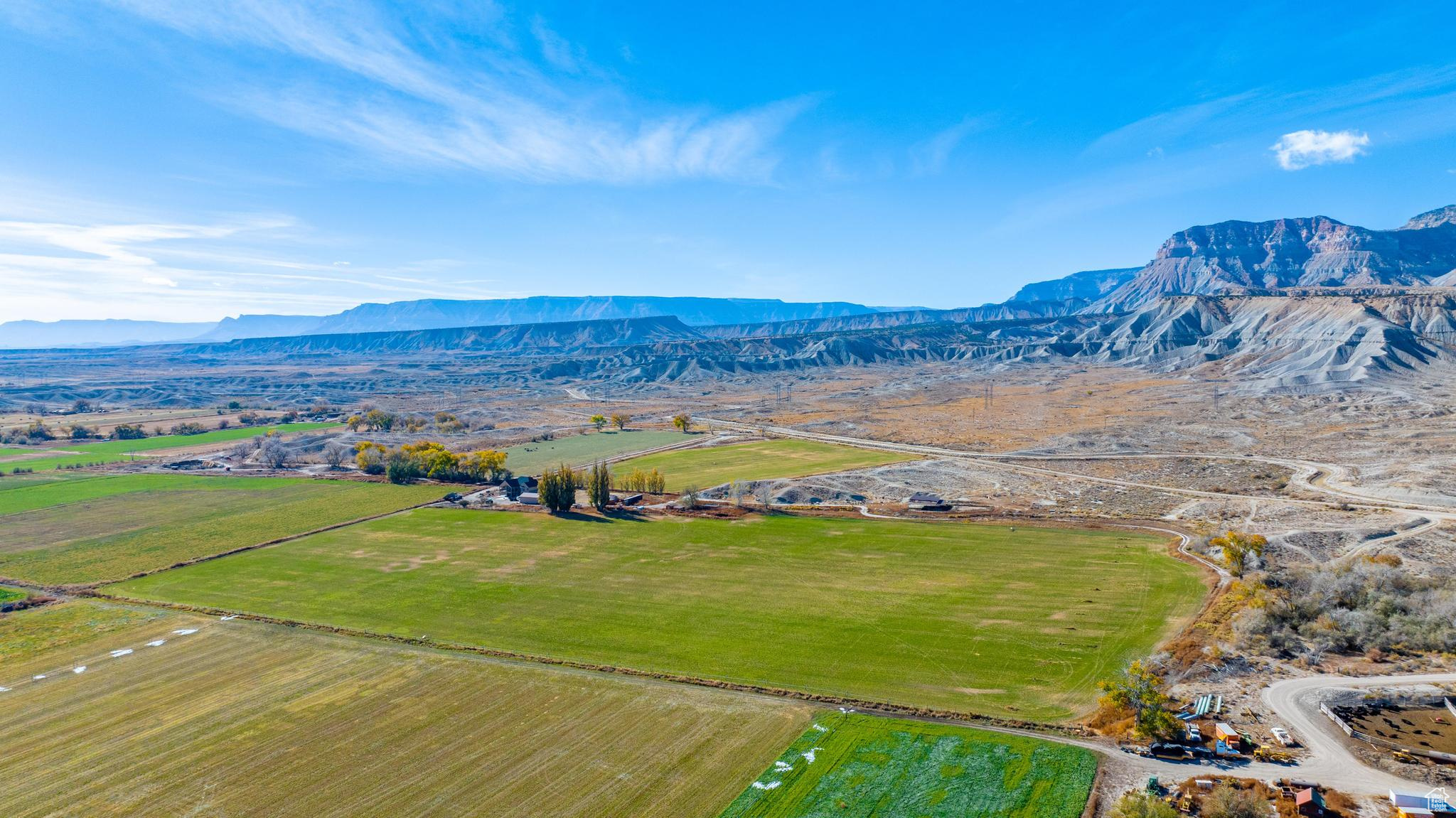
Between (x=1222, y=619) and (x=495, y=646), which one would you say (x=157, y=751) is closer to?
(x=495, y=646)

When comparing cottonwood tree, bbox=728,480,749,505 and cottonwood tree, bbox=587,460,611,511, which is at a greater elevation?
cottonwood tree, bbox=587,460,611,511

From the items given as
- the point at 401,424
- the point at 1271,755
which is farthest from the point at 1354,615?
the point at 401,424

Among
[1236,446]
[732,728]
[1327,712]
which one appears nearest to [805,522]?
[732,728]

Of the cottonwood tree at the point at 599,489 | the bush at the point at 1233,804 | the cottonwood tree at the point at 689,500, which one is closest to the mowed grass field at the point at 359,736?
the bush at the point at 1233,804

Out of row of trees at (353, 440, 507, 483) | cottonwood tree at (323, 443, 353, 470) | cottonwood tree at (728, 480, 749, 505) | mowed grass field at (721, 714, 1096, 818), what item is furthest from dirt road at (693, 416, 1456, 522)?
cottonwood tree at (323, 443, 353, 470)

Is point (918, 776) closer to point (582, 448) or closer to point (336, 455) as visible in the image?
point (582, 448)

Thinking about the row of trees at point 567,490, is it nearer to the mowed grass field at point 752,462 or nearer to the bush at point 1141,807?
the mowed grass field at point 752,462

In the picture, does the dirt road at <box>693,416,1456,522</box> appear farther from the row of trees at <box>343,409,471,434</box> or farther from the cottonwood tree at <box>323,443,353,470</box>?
the cottonwood tree at <box>323,443,353,470</box>

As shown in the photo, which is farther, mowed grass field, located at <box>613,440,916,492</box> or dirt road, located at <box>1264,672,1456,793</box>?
mowed grass field, located at <box>613,440,916,492</box>
